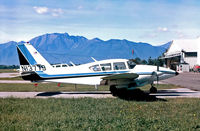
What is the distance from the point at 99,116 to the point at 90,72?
22.8ft

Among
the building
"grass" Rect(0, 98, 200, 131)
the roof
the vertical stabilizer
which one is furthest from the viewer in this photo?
the roof

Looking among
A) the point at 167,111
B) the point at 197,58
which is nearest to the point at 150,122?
the point at 167,111

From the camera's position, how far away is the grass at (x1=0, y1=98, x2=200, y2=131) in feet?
24.3

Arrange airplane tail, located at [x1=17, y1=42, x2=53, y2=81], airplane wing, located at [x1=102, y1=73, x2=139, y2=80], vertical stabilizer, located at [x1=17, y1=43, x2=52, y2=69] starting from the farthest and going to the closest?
1. vertical stabilizer, located at [x1=17, y1=43, x2=52, y2=69]
2. airplane tail, located at [x1=17, y1=42, x2=53, y2=81]
3. airplane wing, located at [x1=102, y1=73, x2=139, y2=80]

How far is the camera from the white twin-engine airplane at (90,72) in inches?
591

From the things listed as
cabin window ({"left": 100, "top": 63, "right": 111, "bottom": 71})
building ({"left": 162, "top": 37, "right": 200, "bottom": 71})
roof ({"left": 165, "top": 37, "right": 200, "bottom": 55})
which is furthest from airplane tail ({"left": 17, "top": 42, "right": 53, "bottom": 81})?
roof ({"left": 165, "top": 37, "right": 200, "bottom": 55})

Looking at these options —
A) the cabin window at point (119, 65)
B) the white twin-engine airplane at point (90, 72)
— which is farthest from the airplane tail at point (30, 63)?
the cabin window at point (119, 65)

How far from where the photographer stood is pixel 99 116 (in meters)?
8.62

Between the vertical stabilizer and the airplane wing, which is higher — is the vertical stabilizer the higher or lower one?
the higher one

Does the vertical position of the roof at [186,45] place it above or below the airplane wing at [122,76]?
above

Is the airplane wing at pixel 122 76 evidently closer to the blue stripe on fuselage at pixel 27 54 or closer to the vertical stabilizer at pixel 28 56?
the vertical stabilizer at pixel 28 56

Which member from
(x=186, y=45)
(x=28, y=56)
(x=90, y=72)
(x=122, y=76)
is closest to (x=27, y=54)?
(x=28, y=56)

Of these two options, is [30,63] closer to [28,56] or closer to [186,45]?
[28,56]

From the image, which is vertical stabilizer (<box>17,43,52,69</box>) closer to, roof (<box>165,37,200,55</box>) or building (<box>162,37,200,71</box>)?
building (<box>162,37,200,71</box>)
